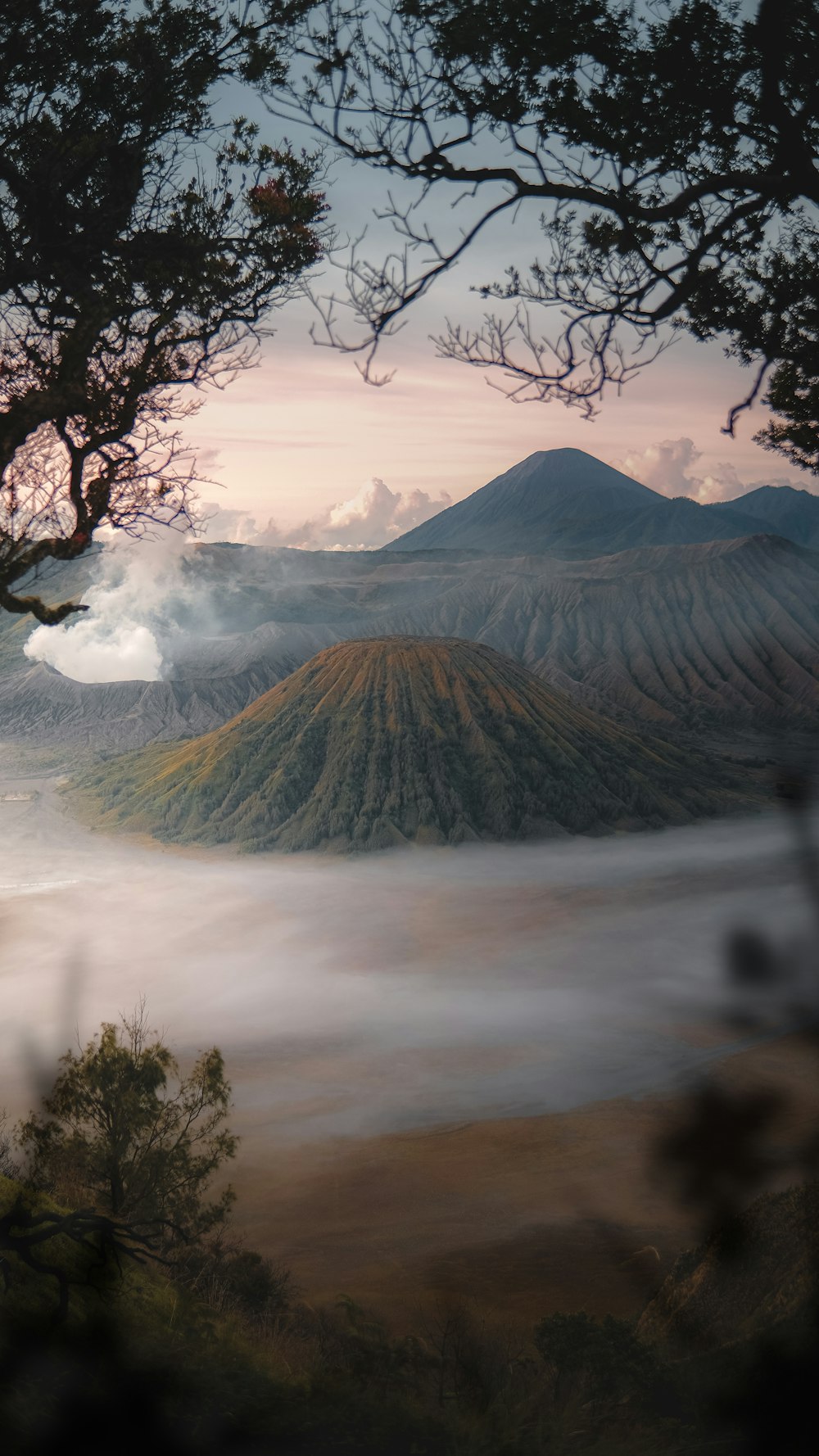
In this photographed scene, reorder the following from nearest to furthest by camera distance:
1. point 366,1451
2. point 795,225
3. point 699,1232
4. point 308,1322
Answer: point 366,1451
point 795,225
point 308,1322
point 699,1232

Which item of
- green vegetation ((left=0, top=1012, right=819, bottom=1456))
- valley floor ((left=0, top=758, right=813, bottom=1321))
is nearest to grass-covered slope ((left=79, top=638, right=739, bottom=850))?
valley floor ((left=0, top=758, right=813, bottom=1321))

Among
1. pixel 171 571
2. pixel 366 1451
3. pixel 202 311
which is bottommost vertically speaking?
pixel 366 1451

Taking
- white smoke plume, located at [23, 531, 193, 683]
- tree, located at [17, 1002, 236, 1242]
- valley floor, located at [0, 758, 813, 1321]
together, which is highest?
white smoke plume, located at [23, 531, 193, 683]

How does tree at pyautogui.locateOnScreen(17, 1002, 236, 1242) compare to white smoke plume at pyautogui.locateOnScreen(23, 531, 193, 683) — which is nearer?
tree at pyautogui.locateOnScreen(17, 1002, 236, 1242)

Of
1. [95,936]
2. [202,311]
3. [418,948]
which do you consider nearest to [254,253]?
[202,311]

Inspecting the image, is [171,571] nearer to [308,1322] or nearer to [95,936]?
[95,936]

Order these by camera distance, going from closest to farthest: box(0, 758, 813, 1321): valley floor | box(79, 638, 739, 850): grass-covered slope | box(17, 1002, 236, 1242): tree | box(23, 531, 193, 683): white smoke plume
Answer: box(17, 1002, 236, 1242): tree, box(0, 758, 813, 1321): valley floor, box(79, 638, 739, 850): grass-covered slope, box(23, 531, 193, 683): white smoke plume

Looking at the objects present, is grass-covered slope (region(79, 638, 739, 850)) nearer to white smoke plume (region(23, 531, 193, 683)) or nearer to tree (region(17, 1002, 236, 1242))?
tree (region(17, 1002, 236, 1242))
